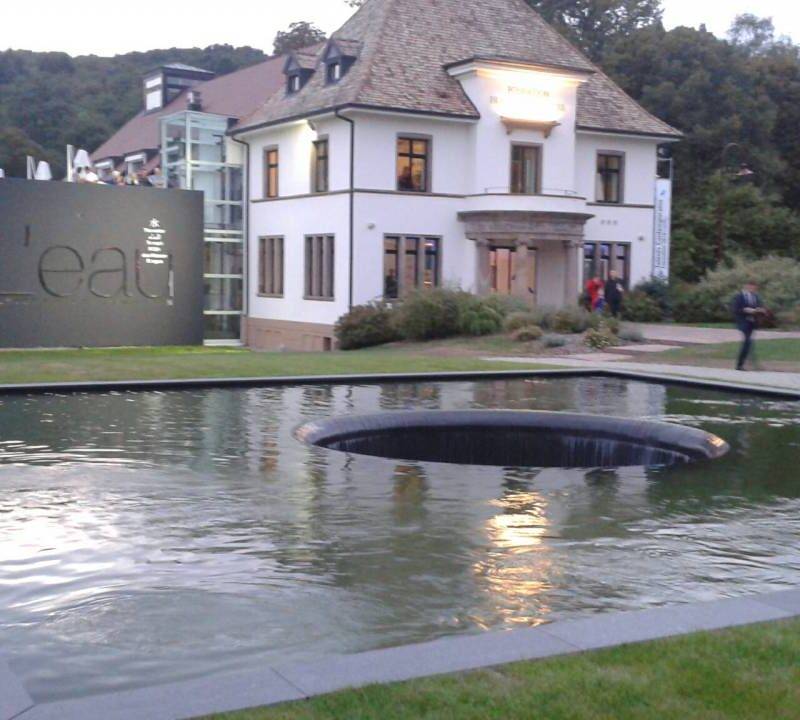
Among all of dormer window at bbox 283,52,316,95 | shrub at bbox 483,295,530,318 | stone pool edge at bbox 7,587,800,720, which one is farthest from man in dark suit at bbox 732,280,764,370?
dormer window at bbox 283,52,316,95

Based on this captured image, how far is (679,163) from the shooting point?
59812 mm

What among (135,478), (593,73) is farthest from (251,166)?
(135,478)

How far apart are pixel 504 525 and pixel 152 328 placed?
2807cm

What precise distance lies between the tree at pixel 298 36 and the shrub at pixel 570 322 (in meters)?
43.0

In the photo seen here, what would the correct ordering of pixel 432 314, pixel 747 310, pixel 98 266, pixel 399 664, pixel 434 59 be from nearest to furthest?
1. pixel 399 664
2. pixel 747 310
3. pixel 432 314
4. pixel 98 266
5. pixel 434 59

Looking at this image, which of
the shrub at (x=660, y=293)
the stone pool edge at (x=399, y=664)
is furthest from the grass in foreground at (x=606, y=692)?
the shrub at (x=660, y=293)

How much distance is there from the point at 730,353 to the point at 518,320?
6.03m

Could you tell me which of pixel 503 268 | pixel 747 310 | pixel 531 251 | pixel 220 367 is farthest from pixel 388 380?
pixel 531 251

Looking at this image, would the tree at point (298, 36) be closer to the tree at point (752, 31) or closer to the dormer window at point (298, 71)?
the dormer window at point (298, 71)

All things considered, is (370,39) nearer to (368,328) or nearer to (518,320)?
(368,328)

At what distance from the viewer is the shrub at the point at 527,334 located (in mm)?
28891

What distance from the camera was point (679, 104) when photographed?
192ft

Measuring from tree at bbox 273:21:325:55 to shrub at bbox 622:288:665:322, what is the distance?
3623 centimetres

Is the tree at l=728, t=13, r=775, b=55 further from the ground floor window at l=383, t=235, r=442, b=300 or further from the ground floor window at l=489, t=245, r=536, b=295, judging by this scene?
the ground floor window at l=383, t=235, r=442, b=300
